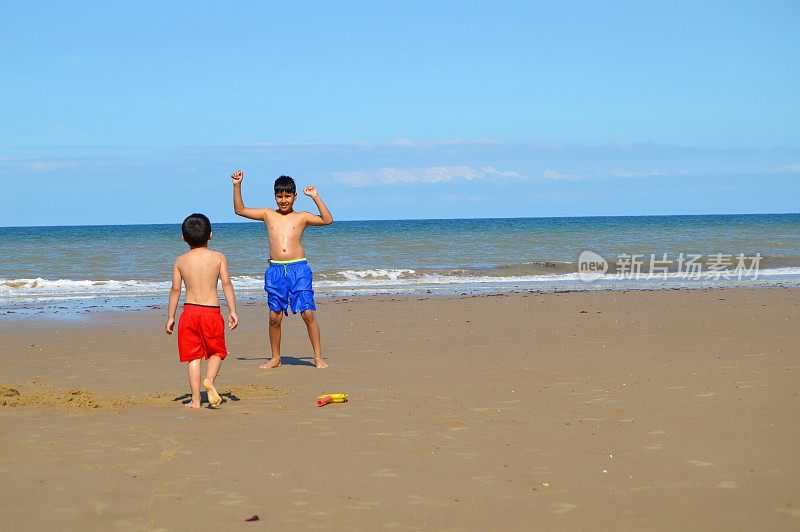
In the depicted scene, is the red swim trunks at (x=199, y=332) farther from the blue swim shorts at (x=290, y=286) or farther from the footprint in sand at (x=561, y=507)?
the footprint in sand at (x=561, y=507)

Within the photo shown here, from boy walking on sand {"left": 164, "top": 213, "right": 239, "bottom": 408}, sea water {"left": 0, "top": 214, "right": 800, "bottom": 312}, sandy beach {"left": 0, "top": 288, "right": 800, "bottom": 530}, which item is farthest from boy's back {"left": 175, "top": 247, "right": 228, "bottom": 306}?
sea water {"left": 0, "top": 214, "right": 800, "bottom": 312}

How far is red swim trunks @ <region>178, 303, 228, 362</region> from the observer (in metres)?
5.77

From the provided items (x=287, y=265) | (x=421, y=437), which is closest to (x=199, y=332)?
(x=287, y=265)

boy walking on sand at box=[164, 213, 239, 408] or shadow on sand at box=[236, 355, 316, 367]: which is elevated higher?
boy walking on sand at box=[164, 213, 239, 408]

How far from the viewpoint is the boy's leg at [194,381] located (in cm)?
559

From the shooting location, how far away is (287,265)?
7484 mm

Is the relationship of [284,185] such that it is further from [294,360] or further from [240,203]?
[294,360]

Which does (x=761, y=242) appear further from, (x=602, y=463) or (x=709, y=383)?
(x=602, y=463)

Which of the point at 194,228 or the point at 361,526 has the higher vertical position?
the point at 194,228

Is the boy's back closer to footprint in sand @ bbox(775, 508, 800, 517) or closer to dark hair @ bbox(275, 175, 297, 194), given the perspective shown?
dark hair @ bbox(275, 175, 297, 194)

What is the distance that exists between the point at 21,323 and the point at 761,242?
3171 centimetres

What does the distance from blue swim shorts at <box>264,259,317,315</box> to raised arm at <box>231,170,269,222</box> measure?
0.43 meters

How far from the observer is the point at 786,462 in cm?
400

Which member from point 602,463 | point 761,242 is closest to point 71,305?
point 602,463
